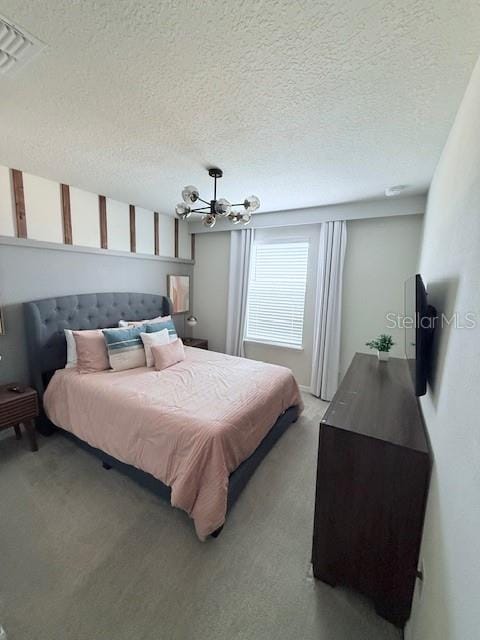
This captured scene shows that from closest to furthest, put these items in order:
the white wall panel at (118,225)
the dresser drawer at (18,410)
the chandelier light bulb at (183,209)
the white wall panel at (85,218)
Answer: the dresser drawer at (18,410) → the chandelier light bulb at (183,209) → the white wall panel at (85,218) → the white wall panel at (118,225)

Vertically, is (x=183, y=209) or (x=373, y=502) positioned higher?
(x=183, y=209)

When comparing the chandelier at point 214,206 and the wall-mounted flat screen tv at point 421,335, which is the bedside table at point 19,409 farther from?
the wall-mounted flat screen tv at point 421,335

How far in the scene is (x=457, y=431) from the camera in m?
0.81

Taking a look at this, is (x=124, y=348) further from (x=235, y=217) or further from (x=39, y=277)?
(x=235, y=217)

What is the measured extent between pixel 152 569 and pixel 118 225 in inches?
139

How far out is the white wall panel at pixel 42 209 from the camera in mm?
2613

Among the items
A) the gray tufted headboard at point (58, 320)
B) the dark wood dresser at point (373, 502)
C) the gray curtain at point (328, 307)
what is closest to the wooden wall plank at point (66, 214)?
the gray tufted headboard at point (58, 320)

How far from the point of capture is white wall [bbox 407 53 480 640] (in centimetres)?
63

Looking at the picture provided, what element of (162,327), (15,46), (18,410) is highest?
(15,46)

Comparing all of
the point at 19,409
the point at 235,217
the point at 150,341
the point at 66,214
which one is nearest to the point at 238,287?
the point at 150,341

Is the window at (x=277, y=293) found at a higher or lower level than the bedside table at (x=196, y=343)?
higher

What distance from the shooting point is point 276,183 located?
271 centimetres

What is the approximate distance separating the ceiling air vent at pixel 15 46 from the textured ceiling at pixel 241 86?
46 millimetres

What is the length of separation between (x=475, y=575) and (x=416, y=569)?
0.92 metres
